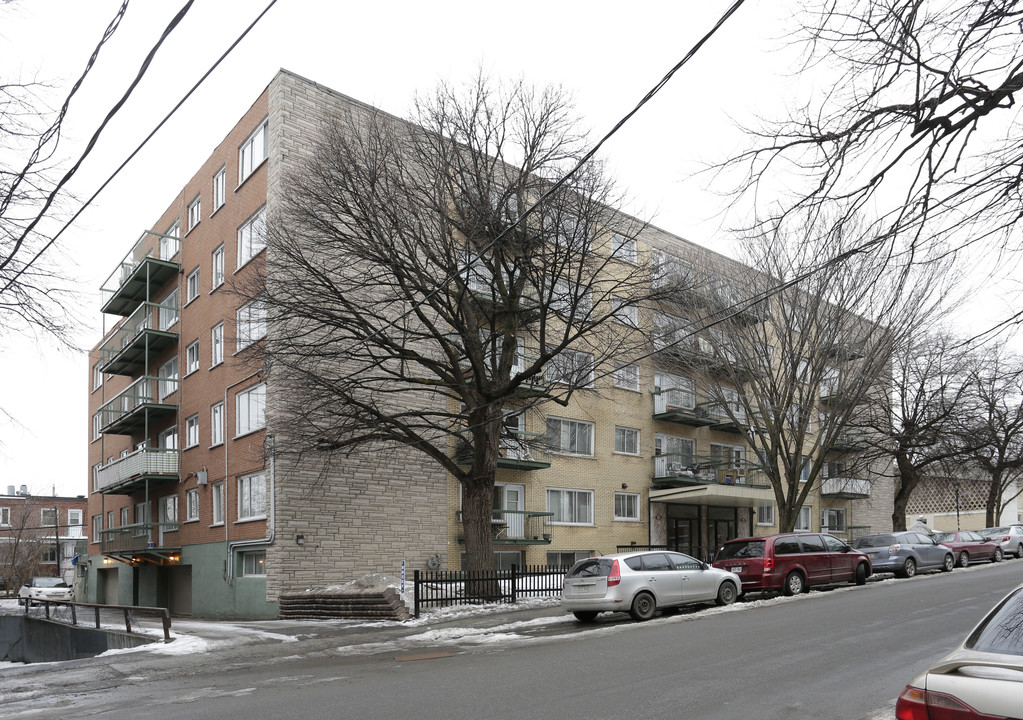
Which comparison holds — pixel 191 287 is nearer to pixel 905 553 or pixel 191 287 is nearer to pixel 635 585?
pixel 635 585

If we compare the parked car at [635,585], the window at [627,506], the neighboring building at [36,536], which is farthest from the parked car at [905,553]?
the neighboring building at [36,536]

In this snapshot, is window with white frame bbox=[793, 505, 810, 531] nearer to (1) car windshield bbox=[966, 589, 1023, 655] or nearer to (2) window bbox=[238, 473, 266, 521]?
(2) window bbox=[238, 473, 266, 521]

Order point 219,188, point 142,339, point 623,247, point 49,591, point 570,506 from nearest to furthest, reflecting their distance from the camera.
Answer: point 623,247, point 219,188, point 570,506, point 142,339, point 49,591

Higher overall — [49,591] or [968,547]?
[968,547]

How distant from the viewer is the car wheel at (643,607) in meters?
17.6

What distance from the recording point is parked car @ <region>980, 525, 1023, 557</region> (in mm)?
34094

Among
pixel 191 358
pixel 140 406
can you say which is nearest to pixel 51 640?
pixel 140 406

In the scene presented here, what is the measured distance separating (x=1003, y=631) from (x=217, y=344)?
91.9ft

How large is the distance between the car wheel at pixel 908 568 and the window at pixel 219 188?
82.7ft

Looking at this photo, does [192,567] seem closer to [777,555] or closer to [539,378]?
[539,378]

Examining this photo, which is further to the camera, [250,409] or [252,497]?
[250,409]

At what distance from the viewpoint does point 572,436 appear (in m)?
32.1

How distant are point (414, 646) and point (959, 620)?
30.0 ft

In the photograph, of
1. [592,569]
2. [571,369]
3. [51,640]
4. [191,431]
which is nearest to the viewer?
[592,569]
